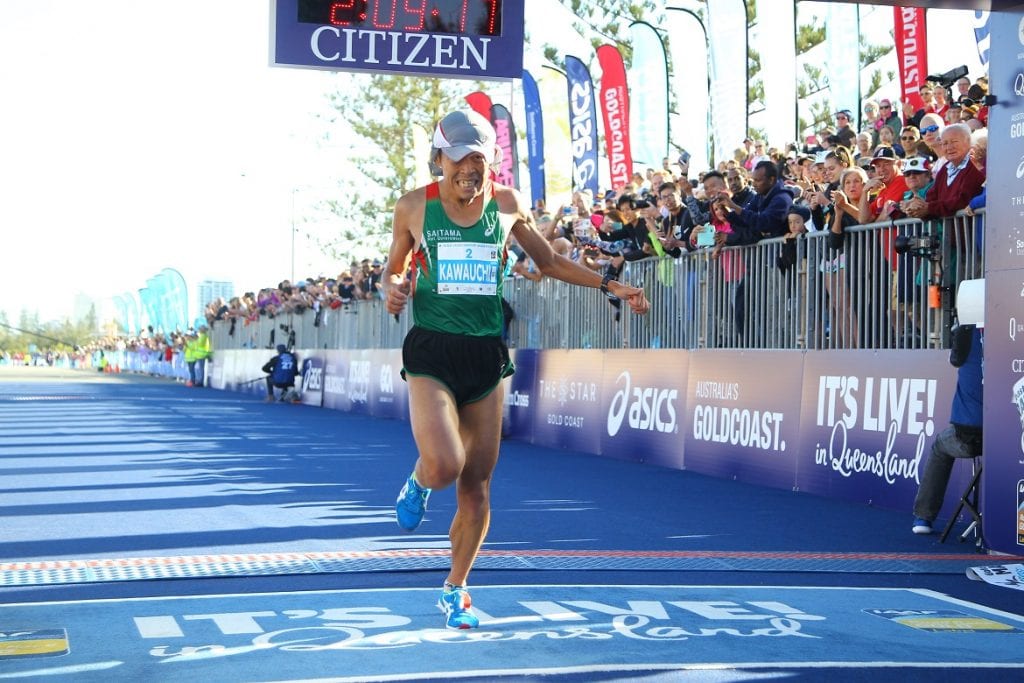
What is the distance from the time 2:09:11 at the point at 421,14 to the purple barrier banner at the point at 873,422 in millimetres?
4391

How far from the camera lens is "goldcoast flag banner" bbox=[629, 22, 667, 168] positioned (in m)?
27.4

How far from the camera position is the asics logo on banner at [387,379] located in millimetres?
28873

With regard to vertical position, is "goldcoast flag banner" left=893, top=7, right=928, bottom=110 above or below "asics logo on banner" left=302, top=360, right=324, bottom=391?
above

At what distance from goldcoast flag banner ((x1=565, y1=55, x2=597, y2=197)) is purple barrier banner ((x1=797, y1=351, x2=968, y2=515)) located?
15.2 metres

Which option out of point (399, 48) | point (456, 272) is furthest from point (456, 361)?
point (399, 48)

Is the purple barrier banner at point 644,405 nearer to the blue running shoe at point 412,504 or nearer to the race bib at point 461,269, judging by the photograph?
the blue running shoe at point 412,504

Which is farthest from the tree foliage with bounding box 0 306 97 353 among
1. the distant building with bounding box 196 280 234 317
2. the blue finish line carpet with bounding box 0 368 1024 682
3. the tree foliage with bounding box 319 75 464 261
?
the blue finish line carpet with bounding box 0 368 1024 682

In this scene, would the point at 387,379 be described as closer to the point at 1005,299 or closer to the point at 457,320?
the point at 1005,299

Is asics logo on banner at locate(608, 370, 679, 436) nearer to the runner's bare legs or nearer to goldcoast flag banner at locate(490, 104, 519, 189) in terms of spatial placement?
the runner's bare legs

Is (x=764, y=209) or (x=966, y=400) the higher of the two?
(x=764, y=209)

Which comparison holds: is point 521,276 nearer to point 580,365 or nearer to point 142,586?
point 580,365

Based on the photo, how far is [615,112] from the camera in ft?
91.8

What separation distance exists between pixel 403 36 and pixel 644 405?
714 centimetres

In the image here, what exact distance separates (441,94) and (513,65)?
123 feet
